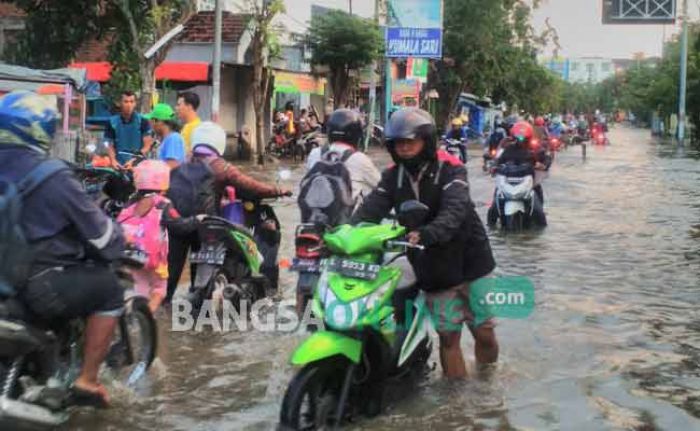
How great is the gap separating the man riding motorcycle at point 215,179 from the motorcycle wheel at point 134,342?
137 centimetres

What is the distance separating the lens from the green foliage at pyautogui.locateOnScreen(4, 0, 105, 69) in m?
18.8

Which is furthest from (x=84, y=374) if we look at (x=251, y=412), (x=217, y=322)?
(x=217, y=322)

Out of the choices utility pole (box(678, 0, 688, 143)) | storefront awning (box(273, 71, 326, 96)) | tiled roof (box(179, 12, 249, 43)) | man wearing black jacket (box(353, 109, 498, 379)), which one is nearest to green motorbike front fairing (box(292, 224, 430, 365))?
man wearing black jacket (box(353, 109, 498, 379))

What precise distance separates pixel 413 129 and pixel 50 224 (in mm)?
1903

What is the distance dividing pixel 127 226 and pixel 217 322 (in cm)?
122

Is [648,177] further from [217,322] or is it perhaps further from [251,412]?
[251,412]

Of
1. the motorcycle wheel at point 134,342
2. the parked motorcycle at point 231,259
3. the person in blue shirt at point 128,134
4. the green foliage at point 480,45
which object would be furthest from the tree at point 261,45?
the green foliage at point 480,45

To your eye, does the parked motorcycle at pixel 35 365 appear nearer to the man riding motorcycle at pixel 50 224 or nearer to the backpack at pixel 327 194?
the man riding motorcycle at pixel 50 224

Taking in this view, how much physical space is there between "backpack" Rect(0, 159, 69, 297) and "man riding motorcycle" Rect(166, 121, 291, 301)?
2563 mm

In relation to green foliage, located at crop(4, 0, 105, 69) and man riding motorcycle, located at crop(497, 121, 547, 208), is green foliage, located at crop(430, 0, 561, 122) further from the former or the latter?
man riding motorcycle, located at crop(497, 121, 547, 208)

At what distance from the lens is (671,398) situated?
5.36 metres

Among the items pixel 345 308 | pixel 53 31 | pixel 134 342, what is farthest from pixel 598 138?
pixel 345 308

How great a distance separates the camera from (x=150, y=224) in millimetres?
6125

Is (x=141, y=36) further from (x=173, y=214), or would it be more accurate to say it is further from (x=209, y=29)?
(x=173, y=214)
